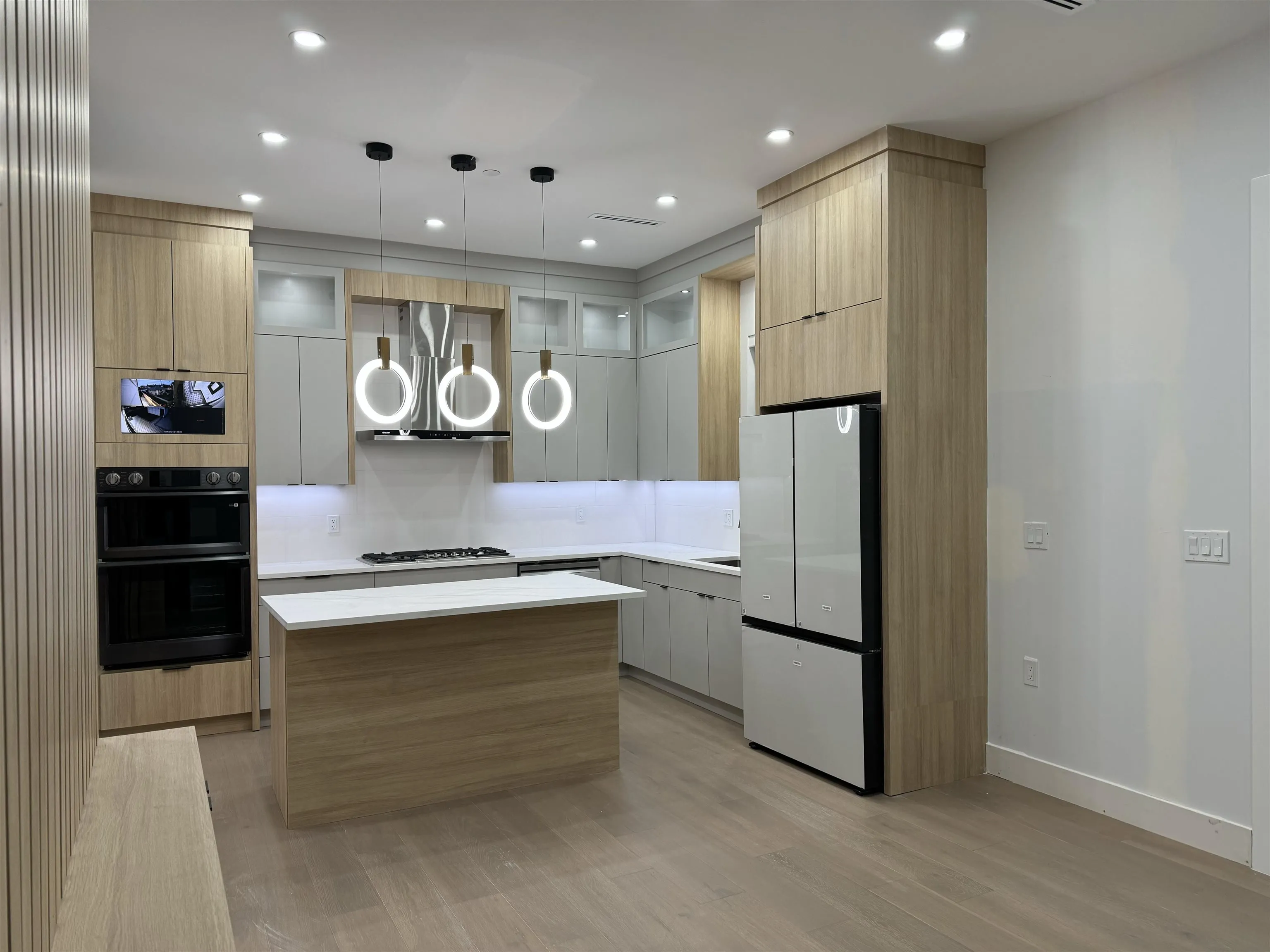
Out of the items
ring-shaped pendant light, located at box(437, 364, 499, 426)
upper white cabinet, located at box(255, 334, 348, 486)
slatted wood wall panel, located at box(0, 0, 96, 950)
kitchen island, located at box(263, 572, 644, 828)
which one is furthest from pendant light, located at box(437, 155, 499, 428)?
slatted wood wall panel, located at box(0, 0, 96, 950)

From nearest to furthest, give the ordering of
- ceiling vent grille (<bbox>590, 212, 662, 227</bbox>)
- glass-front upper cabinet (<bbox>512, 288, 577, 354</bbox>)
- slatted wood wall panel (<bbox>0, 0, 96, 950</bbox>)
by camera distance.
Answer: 1. slatted wood wall panel (<bbox>0, 0, 96, 950</bbox>)
2. ceiling vent grille (<bbox>590, 212, 662, 227</bbox>)
3. glass-front upper cabinet (<bbox>512, 288, 577, 354</bbox>)

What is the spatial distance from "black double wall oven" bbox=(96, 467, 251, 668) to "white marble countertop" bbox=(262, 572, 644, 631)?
3.07ft

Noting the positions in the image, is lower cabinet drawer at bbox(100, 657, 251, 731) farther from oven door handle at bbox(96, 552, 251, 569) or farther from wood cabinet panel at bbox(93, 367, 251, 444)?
wood cabinet panel at bbox(93, 367, 251, 444)

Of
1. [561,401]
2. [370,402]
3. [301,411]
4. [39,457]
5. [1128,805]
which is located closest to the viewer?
[39,457]

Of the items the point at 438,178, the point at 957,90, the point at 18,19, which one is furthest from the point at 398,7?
the point at 18,19

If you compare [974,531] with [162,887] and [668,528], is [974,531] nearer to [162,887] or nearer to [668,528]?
[668,528]

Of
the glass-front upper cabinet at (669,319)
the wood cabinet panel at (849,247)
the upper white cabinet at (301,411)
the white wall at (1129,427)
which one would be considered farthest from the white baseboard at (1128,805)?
the upper white cabinet at (301,411)

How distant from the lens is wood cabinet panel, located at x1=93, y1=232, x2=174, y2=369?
4.35m

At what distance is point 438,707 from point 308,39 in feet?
8.29

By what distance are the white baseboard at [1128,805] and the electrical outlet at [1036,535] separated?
913 millimetres

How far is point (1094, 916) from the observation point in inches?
103

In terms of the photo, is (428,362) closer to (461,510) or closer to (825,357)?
(461,510)

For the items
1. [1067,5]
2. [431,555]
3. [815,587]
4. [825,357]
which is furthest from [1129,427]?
[431,555]

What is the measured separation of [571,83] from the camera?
3.16m
